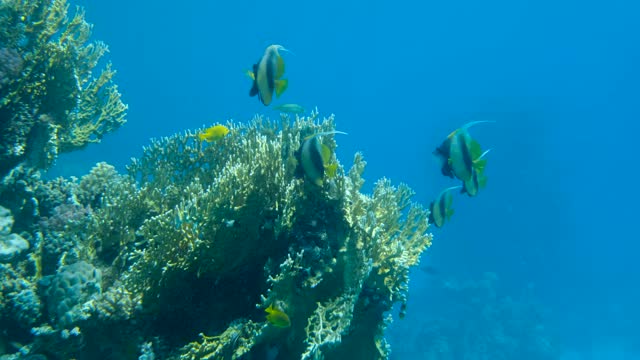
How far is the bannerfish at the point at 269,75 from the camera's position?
376cm

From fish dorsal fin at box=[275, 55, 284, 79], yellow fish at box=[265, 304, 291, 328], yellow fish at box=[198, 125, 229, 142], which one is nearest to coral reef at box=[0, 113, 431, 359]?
yellow fish at box=[265, 304, 291, 328]

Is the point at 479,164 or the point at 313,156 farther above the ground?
the point at 479,164

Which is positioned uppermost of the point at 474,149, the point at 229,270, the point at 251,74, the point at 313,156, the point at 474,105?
the point at 474,105

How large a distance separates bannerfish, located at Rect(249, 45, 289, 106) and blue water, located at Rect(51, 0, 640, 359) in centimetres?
2070

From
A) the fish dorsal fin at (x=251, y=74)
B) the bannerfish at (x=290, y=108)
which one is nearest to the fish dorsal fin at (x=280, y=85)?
the fish dorsal fin at (x=251, y=74)

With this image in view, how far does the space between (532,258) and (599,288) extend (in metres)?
10.5

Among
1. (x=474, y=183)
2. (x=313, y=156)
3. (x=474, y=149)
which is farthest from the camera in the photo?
(x=474, y=183)

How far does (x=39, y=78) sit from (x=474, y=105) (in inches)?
1965

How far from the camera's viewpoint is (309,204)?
373cm

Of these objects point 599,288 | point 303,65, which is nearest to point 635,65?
point 599,288

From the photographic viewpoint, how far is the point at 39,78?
214 inches

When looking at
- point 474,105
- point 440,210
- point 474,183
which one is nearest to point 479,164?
point 474,183

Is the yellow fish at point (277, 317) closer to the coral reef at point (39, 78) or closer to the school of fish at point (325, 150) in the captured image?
the school of fish at point (325, 150)

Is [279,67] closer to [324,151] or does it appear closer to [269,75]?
[269,75]
